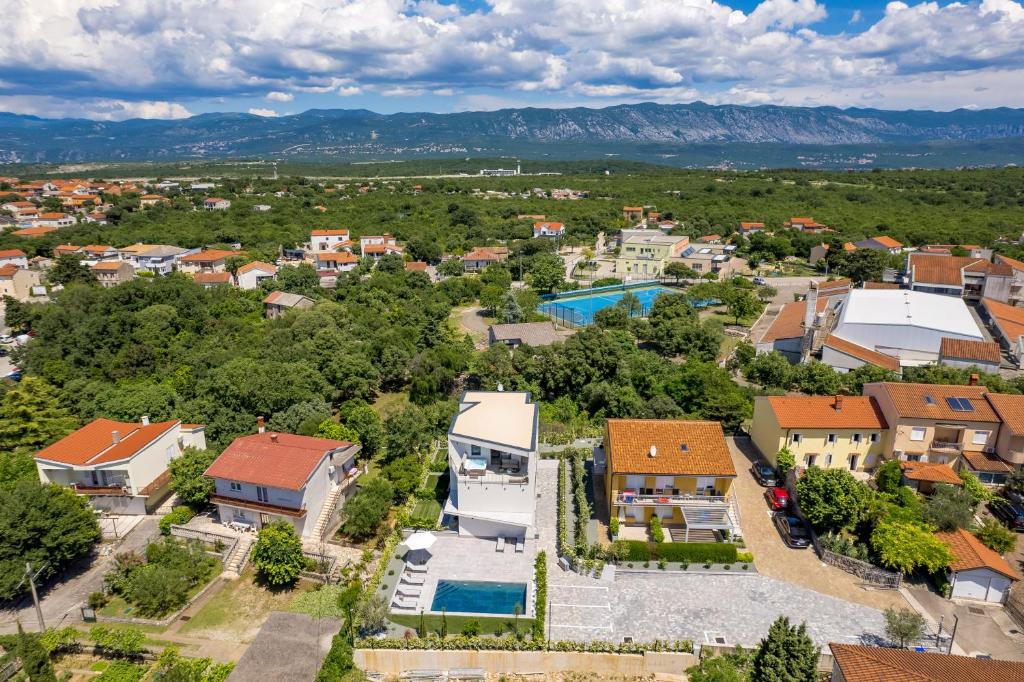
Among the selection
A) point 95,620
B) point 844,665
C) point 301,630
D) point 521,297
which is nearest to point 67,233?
point 521,297

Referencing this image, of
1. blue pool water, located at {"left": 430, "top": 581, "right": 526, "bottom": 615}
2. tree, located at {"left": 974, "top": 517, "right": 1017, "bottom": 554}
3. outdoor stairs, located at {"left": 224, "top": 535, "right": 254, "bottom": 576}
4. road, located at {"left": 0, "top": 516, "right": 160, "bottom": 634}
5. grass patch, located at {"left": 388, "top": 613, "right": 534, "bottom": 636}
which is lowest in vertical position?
road, located at {"left": 0, "top": 516, "right": 160, "bottom": 634}

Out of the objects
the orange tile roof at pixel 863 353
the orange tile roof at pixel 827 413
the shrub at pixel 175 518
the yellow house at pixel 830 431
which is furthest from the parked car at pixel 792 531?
the shrub at pixel 175 518

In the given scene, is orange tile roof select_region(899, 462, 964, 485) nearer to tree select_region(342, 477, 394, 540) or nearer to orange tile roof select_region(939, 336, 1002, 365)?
orange tile roof select_region(939, 336, 1002, 365)

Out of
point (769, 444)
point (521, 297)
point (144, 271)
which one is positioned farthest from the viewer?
point (144, 271)

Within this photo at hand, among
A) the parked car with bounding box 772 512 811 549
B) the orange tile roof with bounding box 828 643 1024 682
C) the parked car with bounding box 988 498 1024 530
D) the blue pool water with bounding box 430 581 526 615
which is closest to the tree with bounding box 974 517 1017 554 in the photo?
the parked car with bounding box 988 498 1024 530

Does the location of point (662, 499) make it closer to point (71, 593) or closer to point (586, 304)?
point (71, 593)

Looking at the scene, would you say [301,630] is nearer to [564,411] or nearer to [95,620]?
[95,620]

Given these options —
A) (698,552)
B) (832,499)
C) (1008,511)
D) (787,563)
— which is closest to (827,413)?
(832,499)
